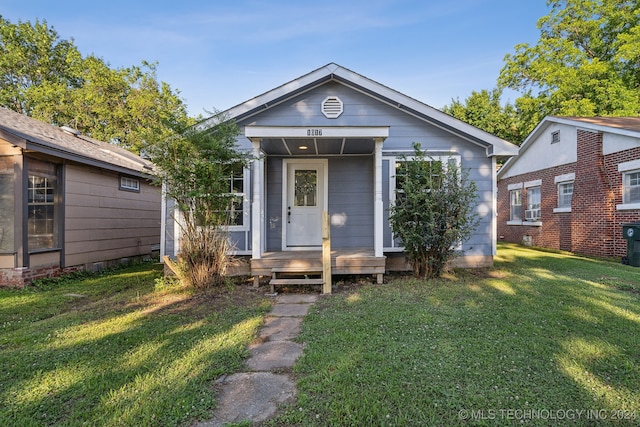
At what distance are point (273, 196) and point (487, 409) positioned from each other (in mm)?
5947

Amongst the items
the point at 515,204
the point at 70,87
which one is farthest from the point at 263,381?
the point at 70,87

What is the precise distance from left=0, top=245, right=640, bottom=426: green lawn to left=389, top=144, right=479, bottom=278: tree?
88 centimetres

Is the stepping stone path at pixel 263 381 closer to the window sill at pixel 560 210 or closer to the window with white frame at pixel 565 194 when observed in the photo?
the window sill at pixel 560 210

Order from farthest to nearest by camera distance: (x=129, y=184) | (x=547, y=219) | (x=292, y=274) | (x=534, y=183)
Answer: (x=534, y=183) → (x=547, y=219) → (x=129, y=184) → (x=292, y=274)

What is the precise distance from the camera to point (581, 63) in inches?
715

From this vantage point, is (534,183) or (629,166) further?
(534,183)

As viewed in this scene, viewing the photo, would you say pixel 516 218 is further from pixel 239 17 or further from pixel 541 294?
pixel 239 17

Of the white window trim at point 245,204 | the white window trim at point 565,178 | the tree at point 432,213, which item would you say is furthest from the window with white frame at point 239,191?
the white window trim at point 565,178

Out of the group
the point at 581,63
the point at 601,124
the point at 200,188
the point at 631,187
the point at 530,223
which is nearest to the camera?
the point at 200,188

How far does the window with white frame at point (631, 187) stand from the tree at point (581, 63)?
926 cm

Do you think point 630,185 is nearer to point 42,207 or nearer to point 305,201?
point 305,201

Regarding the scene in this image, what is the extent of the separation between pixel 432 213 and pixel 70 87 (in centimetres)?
2617

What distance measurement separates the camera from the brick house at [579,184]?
360 inches

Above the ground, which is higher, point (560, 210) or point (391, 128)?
point (391, 128)
